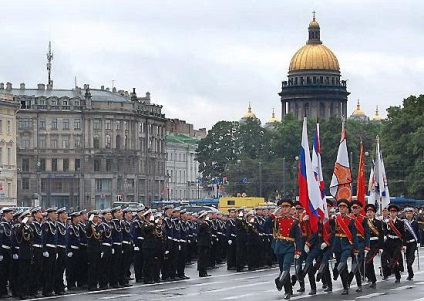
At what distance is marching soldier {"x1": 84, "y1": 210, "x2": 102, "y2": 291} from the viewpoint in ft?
97.3

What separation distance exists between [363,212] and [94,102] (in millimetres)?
134819

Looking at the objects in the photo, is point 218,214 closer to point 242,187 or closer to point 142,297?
point 142,297

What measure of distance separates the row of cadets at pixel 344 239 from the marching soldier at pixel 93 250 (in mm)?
4597

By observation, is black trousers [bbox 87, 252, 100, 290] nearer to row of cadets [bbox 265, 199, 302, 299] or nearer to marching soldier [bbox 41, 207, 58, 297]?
marching soldier [bbox 41, 207, 58, 297]

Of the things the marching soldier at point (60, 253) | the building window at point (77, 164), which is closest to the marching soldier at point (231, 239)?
the marching soldier at point (60, 253)

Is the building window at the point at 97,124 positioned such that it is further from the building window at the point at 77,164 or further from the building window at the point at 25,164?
the building window at the point at 25,164

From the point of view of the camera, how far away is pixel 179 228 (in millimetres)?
33781

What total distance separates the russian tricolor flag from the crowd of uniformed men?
0.42 ft

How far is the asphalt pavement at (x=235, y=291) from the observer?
1062 inches

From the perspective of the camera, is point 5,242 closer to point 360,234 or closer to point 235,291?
point 235,291

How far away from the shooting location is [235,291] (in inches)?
1143

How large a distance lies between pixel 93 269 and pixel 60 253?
1.28 meters

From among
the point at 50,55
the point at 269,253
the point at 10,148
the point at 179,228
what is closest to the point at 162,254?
the point at 179,228

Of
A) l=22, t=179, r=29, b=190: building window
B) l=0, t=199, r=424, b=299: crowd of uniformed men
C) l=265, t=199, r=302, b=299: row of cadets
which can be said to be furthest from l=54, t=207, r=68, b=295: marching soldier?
l=22, t=179, r=29, b=190: building window
